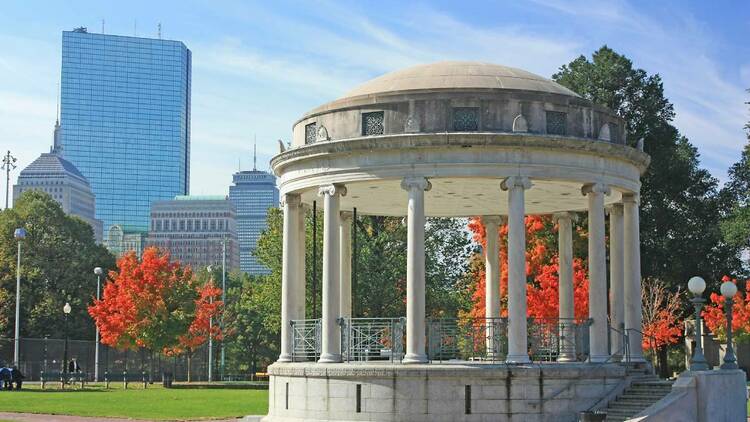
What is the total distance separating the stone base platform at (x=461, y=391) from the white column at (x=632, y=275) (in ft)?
14.4

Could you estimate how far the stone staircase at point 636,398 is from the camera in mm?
33000

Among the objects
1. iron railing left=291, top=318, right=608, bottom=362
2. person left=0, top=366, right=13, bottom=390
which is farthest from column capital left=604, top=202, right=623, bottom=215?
person left=0, top=366, right=13, bottom=390

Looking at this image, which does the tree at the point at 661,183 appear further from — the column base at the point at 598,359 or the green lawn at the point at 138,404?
the column base at the point at 598,359

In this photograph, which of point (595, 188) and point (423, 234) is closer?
point (423, 234)

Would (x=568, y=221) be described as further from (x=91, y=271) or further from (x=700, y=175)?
(x=91, y=271)

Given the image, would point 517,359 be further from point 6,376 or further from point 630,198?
point 6,376

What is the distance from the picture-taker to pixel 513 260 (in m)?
33.8

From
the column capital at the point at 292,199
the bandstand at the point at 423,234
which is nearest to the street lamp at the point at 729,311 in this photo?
the bandstand at the point at 423,234

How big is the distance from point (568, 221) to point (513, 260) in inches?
407

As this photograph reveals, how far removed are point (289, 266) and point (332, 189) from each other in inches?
156

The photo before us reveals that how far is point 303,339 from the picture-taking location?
124 feet

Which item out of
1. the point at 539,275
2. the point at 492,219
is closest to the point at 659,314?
the point at 539,275

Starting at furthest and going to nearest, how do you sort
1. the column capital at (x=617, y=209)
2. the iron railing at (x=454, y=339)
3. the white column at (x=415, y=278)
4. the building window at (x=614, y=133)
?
1. the column capital at (x=617, y=209)
2. the building window at (x=614, y=133)
3. the iron railing at (x=454, y=339)
4. the white column at (x=415, y=278)

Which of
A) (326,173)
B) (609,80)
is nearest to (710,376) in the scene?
(326,173)
